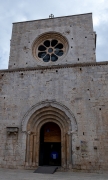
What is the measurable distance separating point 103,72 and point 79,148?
178 inches

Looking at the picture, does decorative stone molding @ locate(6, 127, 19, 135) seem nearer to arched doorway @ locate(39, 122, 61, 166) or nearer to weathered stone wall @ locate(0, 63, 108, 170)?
weathered stone wall @ locate(0, 63, 108, 170)

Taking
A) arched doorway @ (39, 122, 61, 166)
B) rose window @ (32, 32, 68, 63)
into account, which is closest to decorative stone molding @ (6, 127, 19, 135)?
arched doorway @ (39, 122, 61, 166)

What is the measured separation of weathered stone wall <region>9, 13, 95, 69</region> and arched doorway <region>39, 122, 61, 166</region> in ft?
14.4

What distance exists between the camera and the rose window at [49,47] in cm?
1238

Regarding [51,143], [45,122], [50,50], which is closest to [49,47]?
[50,50]

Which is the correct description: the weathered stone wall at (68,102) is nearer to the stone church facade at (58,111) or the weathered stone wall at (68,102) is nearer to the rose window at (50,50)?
the stone church facade at (58,111)

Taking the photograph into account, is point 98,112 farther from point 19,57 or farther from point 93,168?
point 19,57

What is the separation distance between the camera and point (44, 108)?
385 inches

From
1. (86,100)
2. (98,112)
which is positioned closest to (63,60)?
(86,100)

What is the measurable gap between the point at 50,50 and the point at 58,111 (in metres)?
5.19

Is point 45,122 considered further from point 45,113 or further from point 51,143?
point 51,143

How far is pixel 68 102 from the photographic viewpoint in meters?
9.64

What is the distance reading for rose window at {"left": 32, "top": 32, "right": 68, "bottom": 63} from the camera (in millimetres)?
12383

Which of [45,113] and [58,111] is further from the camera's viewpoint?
[45,113]
